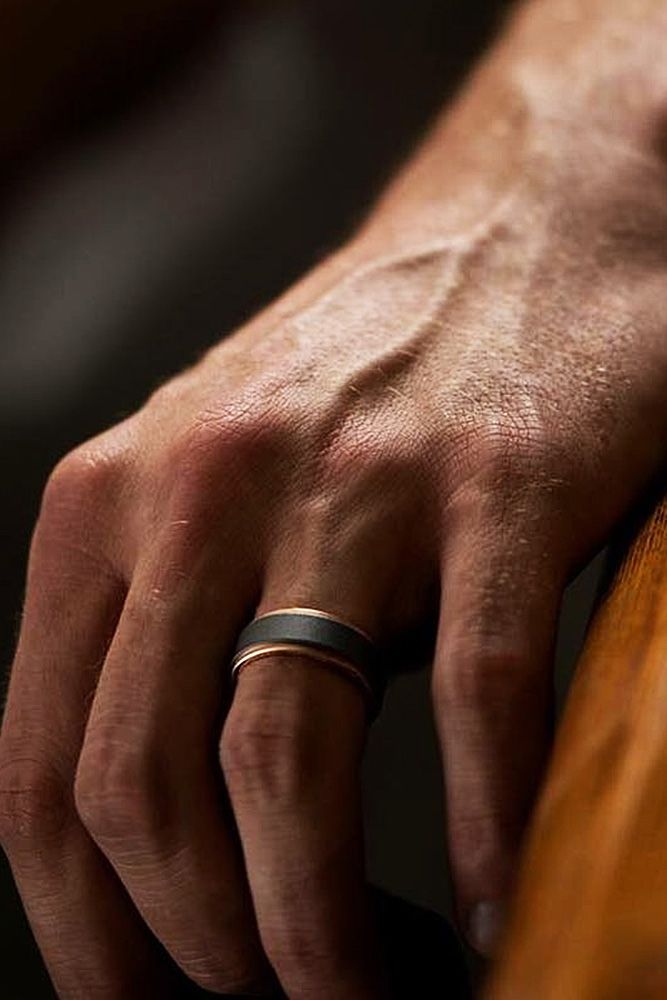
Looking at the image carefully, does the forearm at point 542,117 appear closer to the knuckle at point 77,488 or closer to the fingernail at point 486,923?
the knuckle at point 77,488

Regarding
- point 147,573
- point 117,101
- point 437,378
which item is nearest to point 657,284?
point 437,378

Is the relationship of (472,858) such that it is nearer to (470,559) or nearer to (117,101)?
(470,559)

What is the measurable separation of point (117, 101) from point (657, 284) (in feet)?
1.87

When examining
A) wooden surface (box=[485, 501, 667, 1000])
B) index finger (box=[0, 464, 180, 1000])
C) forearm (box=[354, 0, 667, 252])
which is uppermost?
wooden surface (box=[485, 501, 667, 1000])

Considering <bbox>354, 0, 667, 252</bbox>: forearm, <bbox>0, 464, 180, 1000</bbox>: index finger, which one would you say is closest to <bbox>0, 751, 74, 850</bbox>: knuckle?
<bbox>0, 464, 180, 1000</bbox>: index finger

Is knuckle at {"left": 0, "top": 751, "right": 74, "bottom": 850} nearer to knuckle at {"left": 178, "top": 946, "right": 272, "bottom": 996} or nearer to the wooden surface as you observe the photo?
knuckle at {"left": 178, "top": 946, "right": 272, "bottom": 996}

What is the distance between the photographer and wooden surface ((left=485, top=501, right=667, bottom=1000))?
0.38 meters

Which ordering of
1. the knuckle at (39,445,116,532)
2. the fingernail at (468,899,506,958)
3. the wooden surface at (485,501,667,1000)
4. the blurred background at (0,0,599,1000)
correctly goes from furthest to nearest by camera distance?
the blurred background at (0,0,599,1000) → the knuckle at (39,445,116,532) → the fingernail at (468,899,506,958) → the wooden surface at (485,501,667,1000)

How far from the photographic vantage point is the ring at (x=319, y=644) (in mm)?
528

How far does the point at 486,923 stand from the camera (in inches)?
20.1

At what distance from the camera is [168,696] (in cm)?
54

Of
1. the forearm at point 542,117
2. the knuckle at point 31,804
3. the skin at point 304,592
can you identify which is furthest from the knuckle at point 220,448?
the forearm at point 542,117

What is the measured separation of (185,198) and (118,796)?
1.90ft

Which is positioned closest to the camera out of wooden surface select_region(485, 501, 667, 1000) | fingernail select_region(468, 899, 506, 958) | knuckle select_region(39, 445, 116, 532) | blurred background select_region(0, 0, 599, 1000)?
wooden surface select_region(485, 501, 667, 1000)
